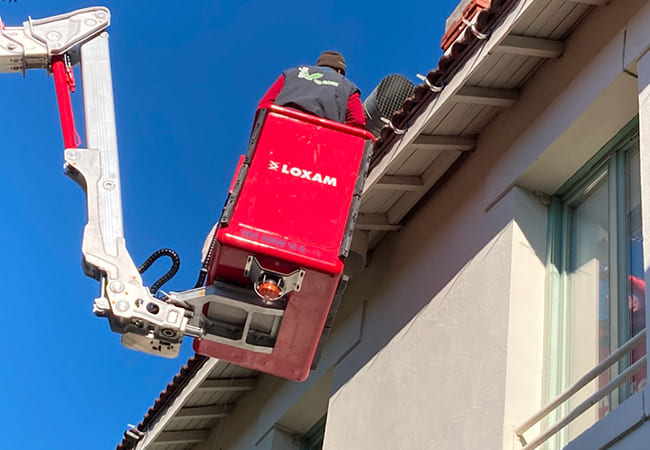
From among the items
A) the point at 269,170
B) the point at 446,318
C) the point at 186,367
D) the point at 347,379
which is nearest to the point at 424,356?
the point at 446,318

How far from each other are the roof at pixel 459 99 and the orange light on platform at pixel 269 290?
2.06 metres

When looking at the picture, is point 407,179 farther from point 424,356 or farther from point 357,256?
point 424,356

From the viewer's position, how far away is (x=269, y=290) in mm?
7285

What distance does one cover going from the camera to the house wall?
7.52m

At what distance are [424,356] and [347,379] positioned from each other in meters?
1.26

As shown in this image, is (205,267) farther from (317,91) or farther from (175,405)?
(175,405)

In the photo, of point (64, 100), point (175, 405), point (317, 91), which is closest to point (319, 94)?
point (317, 91)

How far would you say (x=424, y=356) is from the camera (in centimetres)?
848

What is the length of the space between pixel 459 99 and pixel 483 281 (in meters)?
1.34

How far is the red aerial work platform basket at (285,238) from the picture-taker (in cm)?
729

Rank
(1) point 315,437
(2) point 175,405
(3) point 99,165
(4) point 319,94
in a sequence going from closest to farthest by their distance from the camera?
(3) point 99,165 < (4) point 319,94 < (1) point 315,437 < (2) point 175,405

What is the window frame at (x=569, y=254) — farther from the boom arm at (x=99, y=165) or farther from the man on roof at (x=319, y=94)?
the boom arm at (x=99, y=165)

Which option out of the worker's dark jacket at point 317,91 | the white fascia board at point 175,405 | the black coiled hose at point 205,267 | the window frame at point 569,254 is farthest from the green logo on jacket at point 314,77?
the white fascia board at point 175,405

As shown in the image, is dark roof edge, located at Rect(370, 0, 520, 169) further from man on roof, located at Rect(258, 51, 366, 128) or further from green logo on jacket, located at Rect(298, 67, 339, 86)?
green logo on jacket, located at Rect(298, 67, 339, 86)
